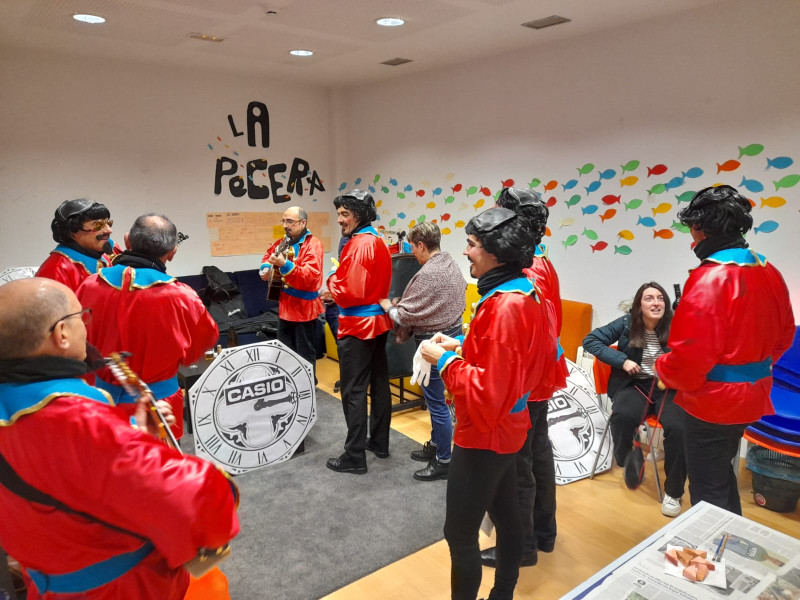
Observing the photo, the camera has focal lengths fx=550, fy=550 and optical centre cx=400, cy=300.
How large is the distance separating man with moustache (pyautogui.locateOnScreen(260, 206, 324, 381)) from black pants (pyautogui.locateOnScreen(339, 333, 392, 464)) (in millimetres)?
746

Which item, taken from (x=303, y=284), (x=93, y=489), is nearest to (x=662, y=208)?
(x=303, y=284)

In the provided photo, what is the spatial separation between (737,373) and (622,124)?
2.38 m

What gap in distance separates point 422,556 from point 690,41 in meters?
3.42

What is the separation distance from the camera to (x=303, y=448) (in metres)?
3.54

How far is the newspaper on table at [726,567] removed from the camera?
146 cm

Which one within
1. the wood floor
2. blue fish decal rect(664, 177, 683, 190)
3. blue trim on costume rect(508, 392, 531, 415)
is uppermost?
blue fish decal rect(664, 177, 683, 190)

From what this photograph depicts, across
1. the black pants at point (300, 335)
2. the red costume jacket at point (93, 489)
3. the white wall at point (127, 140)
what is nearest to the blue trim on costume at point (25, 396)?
the red costume jacket at point (93, 489)

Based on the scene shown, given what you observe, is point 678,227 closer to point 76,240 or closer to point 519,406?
point 519,406

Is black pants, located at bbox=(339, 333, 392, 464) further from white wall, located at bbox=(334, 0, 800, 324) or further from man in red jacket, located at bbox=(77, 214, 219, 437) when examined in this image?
white wall, located at bbox=(334, 0, 800, 324)

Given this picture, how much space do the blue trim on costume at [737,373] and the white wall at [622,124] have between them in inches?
57.1

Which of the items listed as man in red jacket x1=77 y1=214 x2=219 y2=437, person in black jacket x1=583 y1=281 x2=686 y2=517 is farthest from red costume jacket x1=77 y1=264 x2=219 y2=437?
person in black jacket x1=583 y1=281 x2=686 y2=517

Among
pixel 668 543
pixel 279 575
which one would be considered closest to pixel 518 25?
pixel 668 543

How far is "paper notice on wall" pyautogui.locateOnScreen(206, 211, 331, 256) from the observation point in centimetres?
577

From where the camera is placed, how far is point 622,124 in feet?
12.7
